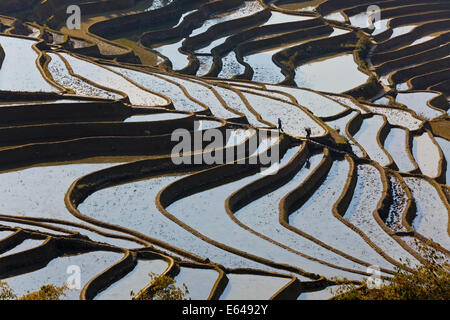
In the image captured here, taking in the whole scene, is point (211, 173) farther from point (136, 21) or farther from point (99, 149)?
point (136, 21)

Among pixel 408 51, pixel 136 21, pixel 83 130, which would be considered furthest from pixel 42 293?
pixel 408 51

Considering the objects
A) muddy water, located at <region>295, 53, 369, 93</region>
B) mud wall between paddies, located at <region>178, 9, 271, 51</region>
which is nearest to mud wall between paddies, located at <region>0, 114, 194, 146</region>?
muddy water, located at <region>295, 53, 369, 93</region>

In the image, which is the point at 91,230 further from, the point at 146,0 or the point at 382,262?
the point at 146,0

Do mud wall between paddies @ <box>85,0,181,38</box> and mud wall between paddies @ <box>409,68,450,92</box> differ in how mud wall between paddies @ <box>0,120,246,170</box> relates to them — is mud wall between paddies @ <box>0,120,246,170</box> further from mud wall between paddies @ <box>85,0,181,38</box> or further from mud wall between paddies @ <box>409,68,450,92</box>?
mud wall between paddies @ <box>85,0,181,38</box>

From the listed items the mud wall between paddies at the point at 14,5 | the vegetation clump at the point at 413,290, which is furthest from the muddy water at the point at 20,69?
the vegetation clump at the point at 413,290

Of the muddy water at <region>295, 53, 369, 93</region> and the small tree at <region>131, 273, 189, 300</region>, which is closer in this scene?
the small tree at <region>131, 273, 189, 300</region>
